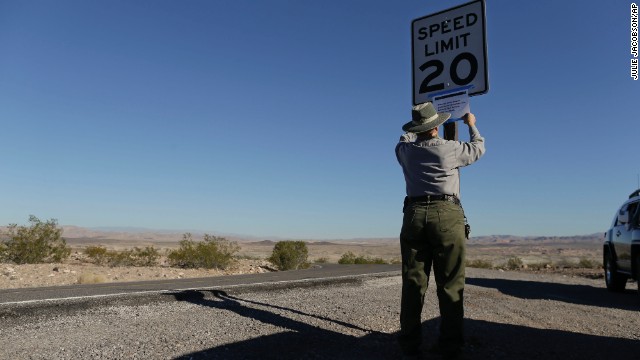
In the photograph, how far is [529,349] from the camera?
14.0ft

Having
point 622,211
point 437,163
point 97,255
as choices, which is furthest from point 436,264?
point 97,255

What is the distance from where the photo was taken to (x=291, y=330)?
4.75 m

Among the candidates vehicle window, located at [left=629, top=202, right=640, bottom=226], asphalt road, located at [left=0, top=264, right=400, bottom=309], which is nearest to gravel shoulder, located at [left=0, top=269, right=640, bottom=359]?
asphalt road, located at [left=0, top=264, right=400, bottom=309]

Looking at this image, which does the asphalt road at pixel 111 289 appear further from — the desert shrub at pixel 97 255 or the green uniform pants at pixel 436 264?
the desert shrub at pixel 97 255

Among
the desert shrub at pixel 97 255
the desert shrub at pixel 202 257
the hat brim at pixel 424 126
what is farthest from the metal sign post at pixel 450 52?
the desert shrub at pixel 97 255

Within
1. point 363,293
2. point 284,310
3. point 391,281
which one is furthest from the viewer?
point 391,281

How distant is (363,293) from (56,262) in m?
17.9

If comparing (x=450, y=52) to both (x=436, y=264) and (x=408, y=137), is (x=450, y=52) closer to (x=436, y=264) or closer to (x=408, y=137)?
(x=408, y=137)

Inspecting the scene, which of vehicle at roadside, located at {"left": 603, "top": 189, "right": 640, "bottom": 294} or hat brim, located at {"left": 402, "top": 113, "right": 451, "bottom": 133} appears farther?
vehicle at roadside, located at {"left": 603, "top": 189, "right": 640, "bottom": 294}

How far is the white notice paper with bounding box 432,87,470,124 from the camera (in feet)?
15.3

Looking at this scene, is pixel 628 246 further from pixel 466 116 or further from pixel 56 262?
pixel 56 262

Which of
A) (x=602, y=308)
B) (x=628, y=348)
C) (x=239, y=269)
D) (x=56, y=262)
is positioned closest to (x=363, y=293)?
(x=602, y=308)

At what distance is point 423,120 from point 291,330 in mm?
2311

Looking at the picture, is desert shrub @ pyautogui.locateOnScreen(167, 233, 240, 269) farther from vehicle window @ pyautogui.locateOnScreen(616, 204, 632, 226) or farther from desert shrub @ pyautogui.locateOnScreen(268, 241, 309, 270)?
vehicle window @ pyautogui.locateOnScreen(616, 204, 632, 226)
